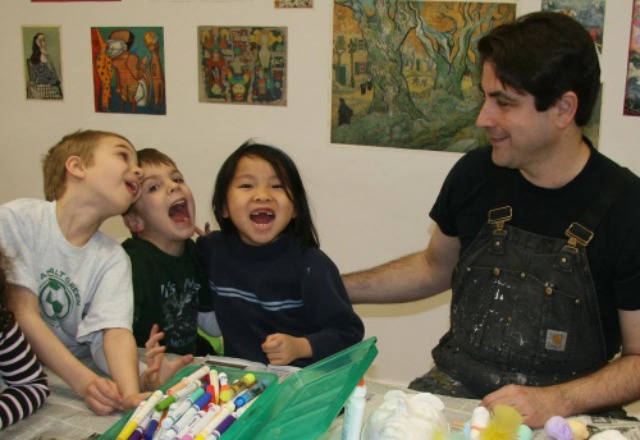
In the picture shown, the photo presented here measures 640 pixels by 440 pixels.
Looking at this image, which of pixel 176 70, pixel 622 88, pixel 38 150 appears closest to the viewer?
pixel 622 88

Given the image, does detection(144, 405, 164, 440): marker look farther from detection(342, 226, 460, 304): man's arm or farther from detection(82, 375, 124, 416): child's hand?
detection(342, 226, 460, 304): man's arm

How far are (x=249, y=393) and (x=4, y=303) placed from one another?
→ 0.54m

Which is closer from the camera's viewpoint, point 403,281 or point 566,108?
point 566,108

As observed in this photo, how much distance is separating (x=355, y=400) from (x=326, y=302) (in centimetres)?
59

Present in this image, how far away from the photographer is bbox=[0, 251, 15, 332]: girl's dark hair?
3.92 ft

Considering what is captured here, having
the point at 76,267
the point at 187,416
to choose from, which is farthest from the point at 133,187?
the point at 187,416

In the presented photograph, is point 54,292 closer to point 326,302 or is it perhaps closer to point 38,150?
point 326,302

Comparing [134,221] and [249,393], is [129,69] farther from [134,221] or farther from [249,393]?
[249,393]

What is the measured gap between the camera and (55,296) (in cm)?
139

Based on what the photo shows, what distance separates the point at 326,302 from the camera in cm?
149

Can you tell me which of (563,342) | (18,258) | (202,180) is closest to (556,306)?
(563,342)

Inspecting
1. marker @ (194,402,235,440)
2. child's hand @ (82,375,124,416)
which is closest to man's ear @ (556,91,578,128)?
marker @ (194,402,235,440)

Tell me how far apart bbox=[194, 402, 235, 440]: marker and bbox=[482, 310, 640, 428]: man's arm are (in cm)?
46

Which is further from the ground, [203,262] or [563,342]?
[203,262]
